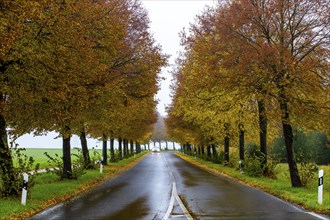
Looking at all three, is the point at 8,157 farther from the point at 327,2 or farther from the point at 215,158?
the point at 215,158

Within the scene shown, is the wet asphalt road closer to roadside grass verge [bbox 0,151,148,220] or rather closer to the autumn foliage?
roadside grass verge [bbox 0,151,148,220]

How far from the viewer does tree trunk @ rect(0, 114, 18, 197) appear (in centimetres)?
1292

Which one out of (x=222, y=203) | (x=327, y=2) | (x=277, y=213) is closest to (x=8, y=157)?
(x=222, y=203)

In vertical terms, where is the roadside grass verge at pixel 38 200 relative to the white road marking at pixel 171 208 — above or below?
above

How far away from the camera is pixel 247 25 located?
17625 mm

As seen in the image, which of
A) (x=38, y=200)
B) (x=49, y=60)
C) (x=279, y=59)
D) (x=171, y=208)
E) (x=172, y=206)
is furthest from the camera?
(x=279, y=59)

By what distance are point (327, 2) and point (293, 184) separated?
26.0 ft

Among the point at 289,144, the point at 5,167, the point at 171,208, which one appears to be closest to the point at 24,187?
the point at 5,167

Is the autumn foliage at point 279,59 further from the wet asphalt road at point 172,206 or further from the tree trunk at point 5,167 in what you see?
the tree trunk at point 5,167

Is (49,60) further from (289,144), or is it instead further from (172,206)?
(289,144)

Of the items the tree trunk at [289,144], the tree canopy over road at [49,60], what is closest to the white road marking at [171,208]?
the tree canopy over road at [49,60]

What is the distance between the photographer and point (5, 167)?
42.7ft

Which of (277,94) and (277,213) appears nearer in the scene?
(277,213)

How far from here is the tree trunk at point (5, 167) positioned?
1292 centimetres
